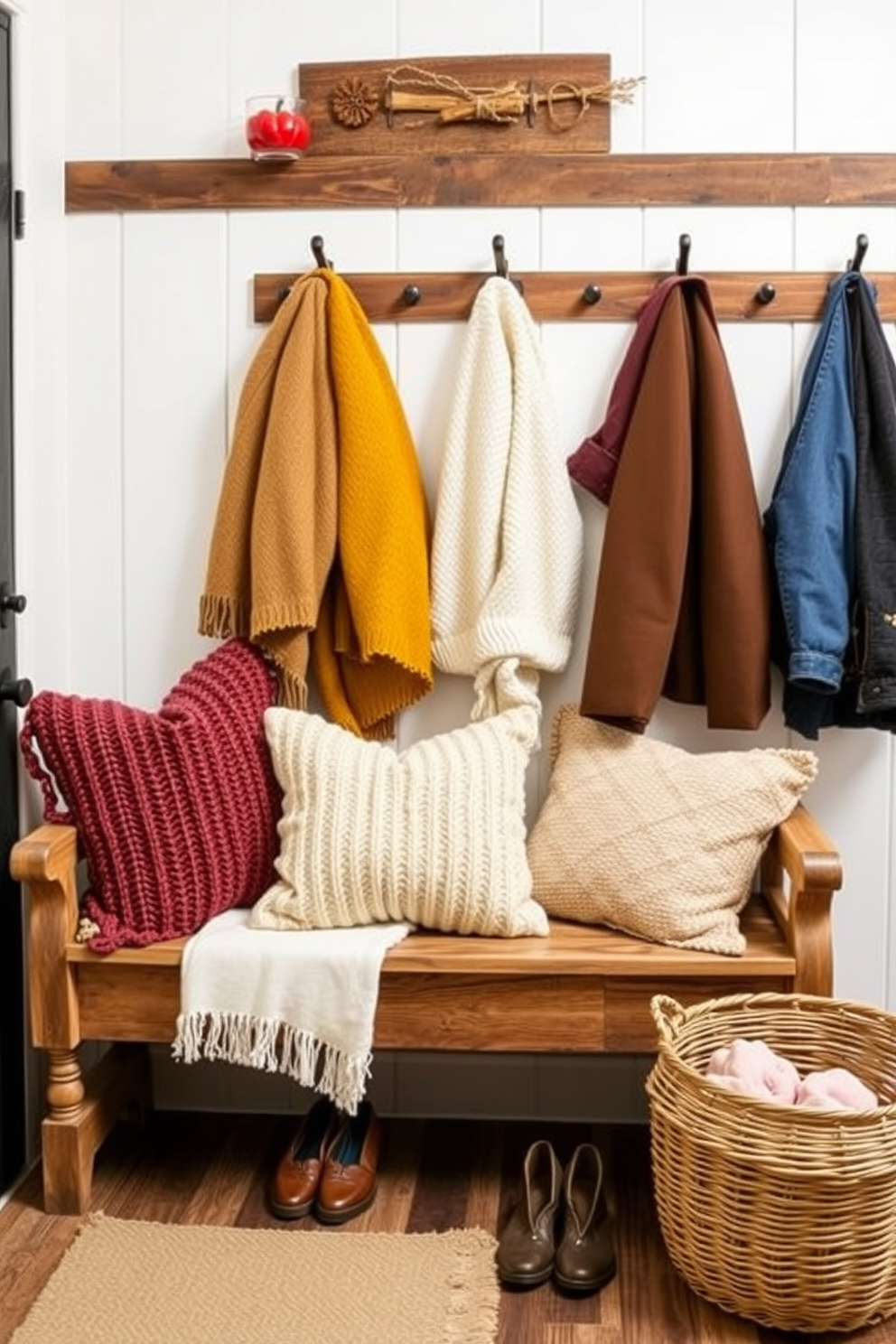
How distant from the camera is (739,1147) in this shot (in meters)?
2.05

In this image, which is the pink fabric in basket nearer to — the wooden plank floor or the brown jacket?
the wooden plank floor

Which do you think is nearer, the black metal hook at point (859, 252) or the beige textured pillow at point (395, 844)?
the beige textured pillow at point (395, 844)

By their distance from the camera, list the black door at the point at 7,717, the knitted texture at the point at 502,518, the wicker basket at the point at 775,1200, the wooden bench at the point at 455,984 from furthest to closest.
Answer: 1. the knitted texture at the point at 502,518
2. the black door at the point at 7,717
3. the wooden bench at the point at 455,984
4. the wicker basket at the point at 775,1200

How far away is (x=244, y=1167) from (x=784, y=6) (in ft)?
6.67

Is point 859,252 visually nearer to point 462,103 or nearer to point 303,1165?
point 462,103

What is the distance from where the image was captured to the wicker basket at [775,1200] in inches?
80.0

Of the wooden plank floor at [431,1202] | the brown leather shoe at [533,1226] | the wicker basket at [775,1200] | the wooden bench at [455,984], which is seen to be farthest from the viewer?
the wooden bench at [455,984]

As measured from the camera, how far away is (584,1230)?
7.58ft

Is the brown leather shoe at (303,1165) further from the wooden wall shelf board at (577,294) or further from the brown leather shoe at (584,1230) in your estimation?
the wooden wall shelf board at (577,294)

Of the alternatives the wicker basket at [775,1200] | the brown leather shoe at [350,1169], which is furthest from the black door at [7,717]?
the wicker basket at [775,1200]

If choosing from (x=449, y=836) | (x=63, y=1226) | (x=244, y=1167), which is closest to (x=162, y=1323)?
(x=63, y=1226)

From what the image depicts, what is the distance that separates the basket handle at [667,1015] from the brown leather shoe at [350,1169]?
52 cm

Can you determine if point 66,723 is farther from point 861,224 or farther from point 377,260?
point 861,224

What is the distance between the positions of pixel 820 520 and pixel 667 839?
1.78 feet
